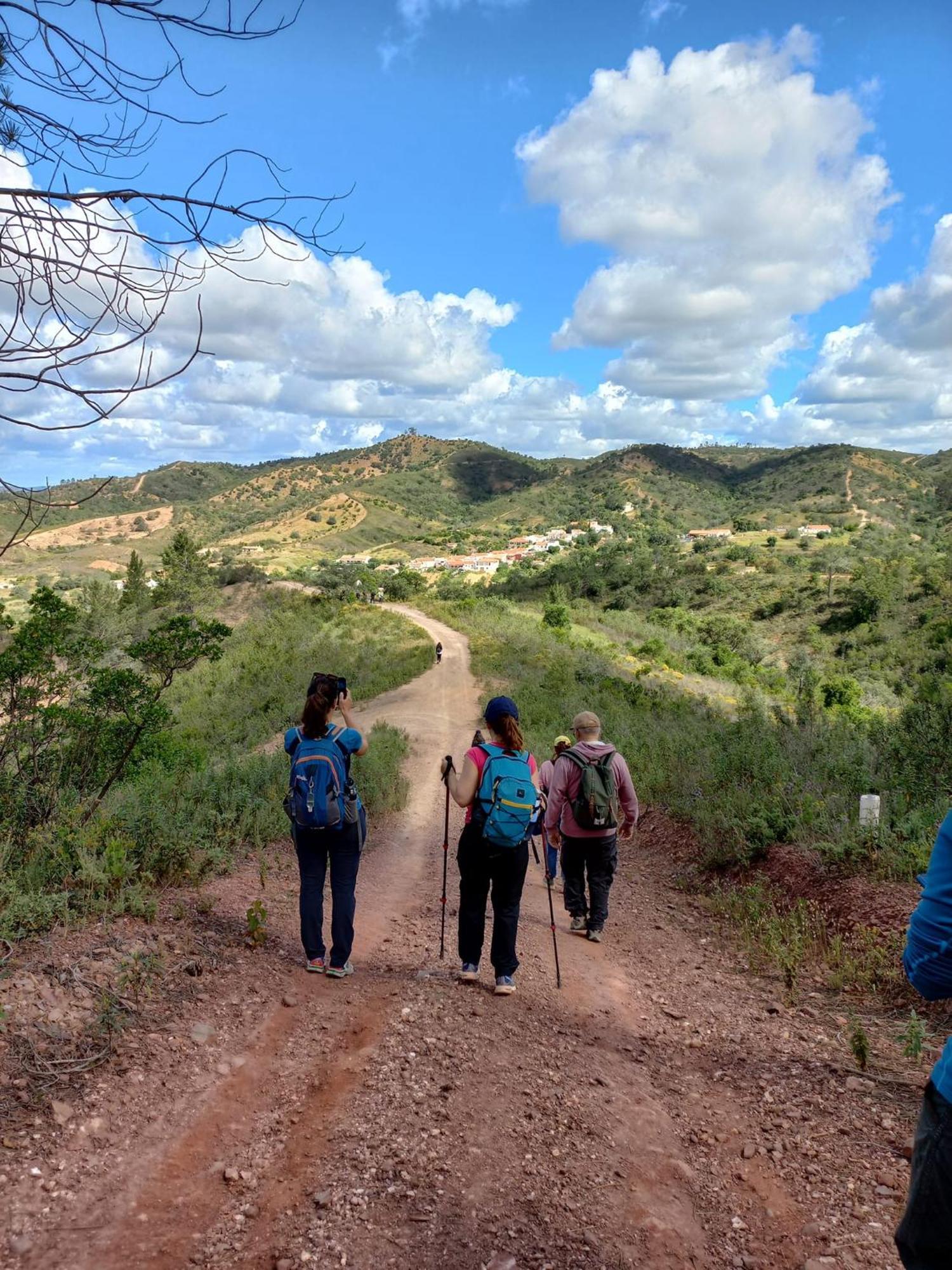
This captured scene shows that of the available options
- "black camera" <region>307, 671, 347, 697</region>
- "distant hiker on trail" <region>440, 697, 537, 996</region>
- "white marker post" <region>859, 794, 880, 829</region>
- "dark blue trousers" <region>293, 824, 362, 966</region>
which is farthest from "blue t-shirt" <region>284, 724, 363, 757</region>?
"white marker post" <region>859, 794, 880, 829</region>

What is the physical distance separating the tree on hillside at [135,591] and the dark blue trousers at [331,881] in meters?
A: 41.8

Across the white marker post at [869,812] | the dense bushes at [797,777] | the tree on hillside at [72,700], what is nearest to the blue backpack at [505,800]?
the dense bushes at [797,777]

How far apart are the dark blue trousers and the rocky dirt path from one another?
0.24 metres

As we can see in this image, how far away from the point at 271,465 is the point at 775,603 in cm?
15744

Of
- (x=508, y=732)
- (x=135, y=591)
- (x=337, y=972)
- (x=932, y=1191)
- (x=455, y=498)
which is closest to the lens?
(x=932, y=1191)

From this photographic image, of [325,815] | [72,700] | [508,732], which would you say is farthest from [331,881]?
[72,700]

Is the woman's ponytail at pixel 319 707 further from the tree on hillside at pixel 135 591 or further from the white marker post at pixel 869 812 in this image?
the tree on hillside at pixel 135 591

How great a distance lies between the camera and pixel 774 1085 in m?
3.77

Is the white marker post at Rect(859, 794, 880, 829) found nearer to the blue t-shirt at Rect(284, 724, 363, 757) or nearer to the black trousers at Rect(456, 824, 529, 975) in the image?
the black trousers at Rect(456, 824, 529, 975)

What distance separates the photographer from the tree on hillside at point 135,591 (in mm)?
43531

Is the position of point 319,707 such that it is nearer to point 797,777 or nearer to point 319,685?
point 319,685

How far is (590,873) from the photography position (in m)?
5.94

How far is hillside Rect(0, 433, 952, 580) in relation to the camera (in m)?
101

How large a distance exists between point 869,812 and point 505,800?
3616 mm
